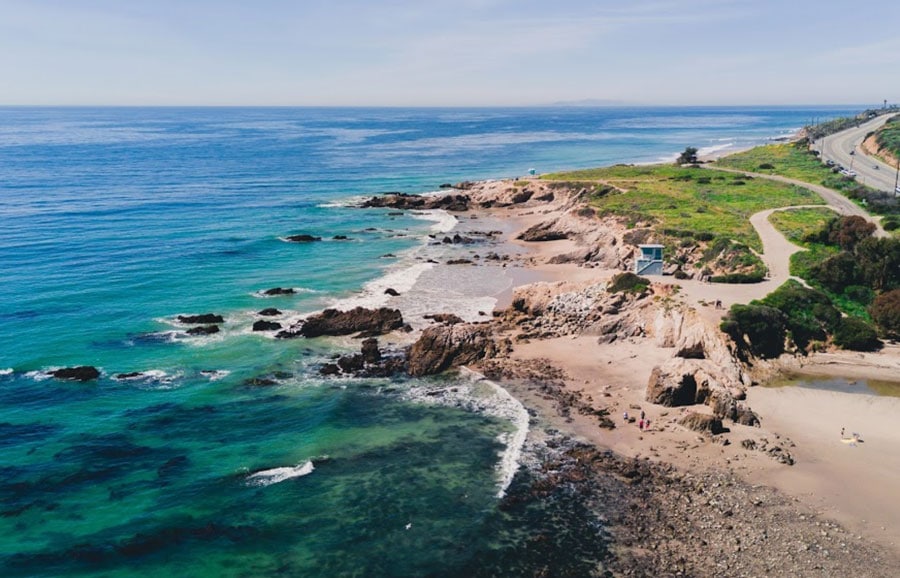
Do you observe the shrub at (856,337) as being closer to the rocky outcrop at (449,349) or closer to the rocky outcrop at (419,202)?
the rocky outcrop at (449,349)

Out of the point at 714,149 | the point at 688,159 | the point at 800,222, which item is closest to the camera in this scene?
the point at 800,222

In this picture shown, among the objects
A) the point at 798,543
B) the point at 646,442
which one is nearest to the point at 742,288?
the point at 646,442

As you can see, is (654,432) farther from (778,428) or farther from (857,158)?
(857,158)

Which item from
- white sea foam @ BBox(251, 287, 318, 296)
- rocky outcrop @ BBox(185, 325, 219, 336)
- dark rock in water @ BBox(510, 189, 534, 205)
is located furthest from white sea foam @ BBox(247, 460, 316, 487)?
dark rock in water @ BBox(510, 189, 534, 205)

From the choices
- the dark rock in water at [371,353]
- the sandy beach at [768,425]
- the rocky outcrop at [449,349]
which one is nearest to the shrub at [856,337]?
the sandy beach at [768,425]

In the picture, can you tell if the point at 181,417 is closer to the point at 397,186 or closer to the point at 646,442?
the point at 646,442

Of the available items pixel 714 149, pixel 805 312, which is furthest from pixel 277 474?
pixel 714 149
